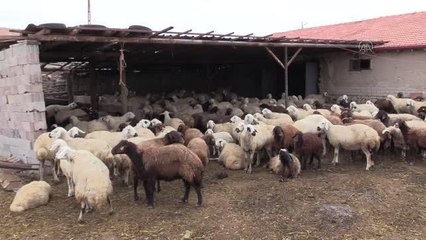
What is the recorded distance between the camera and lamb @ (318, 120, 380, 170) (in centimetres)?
1085

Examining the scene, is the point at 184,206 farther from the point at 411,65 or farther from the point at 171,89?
the point at 171,89

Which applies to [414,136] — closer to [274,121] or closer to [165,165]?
[274,121]

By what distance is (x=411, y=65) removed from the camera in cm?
1886

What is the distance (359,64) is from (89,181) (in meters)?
16.7

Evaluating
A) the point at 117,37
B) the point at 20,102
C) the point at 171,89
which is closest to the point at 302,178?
the point at 117,37

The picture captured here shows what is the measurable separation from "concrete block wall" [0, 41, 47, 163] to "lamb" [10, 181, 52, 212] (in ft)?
8.25

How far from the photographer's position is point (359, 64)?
20953 mm

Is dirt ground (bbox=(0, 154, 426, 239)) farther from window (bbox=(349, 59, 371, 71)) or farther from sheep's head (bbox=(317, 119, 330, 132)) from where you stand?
window (bbox=(349, 59, 371, 71))

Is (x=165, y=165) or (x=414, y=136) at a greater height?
(x=165, y=165)

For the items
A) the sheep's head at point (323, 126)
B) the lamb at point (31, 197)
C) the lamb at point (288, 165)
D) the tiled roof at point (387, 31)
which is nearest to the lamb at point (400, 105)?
the tiled roof at point (387, 31)

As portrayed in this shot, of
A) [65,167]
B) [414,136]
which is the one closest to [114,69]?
[65,167]

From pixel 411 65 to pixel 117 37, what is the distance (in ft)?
42.9

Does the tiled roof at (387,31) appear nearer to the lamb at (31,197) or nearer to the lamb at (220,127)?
the lamb at (220,127)

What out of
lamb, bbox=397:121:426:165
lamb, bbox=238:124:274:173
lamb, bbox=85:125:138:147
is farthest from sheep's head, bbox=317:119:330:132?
lamb, bbox=85:125:138:147
